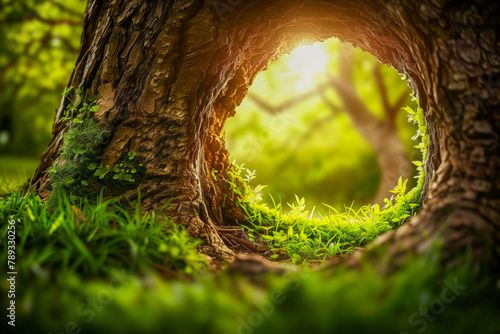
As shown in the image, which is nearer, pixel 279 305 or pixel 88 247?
pixel 279 305

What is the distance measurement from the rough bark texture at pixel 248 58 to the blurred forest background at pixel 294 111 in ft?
17.3

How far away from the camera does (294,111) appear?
1096cm

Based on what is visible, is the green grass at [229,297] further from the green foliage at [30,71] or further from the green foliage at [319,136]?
the green foliage at [319,136]

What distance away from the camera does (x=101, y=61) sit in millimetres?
2889

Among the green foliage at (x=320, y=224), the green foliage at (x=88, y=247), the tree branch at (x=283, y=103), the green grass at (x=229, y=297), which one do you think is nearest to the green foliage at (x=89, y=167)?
the green foliage at (x=88, y=247)

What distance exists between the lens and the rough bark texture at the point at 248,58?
1.86 m

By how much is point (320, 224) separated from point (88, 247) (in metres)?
2.98

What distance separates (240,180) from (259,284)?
9.68ft

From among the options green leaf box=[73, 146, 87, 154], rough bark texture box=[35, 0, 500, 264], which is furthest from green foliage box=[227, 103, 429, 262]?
green leaf box=[73, 146, 87, 154]

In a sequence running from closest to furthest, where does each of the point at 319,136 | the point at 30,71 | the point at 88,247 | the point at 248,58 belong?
the point at 88,247 < the point at 248,58 < the point at 30,71 < the point at 319,136

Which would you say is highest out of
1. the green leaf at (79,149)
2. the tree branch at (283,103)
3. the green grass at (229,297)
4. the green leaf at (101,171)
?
the tree branch at (283,103)

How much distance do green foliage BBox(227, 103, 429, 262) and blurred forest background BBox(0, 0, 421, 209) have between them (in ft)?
13.1

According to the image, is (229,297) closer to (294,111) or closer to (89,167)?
(89,167)

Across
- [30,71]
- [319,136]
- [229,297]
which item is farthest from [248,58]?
[319,136]
